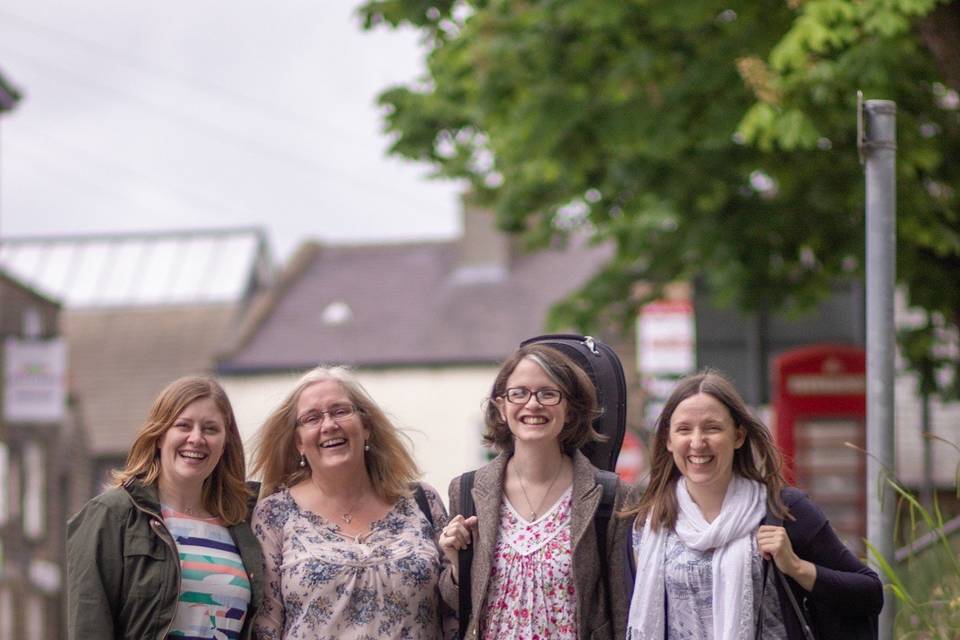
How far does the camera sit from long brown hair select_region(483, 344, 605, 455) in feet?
19.6

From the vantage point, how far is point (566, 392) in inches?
235

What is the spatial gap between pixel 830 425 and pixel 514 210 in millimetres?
4709

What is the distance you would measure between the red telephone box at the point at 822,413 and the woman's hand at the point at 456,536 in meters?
13.5

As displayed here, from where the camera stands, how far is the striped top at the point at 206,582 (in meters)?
5.81

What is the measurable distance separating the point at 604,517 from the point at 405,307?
1379 inches

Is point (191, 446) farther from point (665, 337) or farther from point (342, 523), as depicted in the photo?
point (665, 337)

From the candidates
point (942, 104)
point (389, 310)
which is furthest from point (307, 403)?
point (389, 310)

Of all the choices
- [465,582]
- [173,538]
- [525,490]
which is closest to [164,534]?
[173,538]

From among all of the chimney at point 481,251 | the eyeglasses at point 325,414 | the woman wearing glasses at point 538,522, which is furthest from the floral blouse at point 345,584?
the chimney at point 481,251

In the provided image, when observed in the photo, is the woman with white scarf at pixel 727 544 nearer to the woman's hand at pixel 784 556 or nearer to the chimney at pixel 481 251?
the woman's hand at pixel 784 556

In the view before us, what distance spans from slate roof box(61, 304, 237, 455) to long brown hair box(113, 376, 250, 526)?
35589 mm

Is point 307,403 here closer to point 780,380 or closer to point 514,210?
point 514,210

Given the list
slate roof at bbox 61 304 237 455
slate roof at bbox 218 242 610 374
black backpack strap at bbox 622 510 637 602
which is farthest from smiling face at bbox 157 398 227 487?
slate roof at bbox 61 304 237 455

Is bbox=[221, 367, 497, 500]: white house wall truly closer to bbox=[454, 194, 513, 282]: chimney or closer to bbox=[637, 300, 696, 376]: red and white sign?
bbox=[454, 194, 513, 282]: chimney
